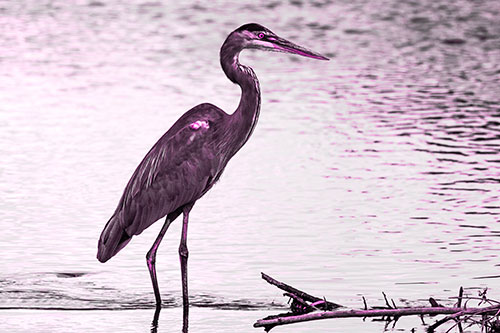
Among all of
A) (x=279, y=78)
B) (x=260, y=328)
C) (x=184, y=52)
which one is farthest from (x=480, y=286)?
(x=184, y=52)

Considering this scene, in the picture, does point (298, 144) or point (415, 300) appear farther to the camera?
point (298, 144)

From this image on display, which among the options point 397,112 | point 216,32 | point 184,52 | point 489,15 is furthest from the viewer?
point 489,15

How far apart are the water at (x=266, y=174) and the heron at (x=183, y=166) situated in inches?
17.3

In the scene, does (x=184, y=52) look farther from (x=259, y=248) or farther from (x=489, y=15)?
(x=259, y=248)

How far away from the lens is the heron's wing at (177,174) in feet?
30.9

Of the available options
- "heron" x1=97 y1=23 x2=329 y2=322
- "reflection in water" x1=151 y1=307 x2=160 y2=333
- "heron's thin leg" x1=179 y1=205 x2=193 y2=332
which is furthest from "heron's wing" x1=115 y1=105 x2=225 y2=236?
"reflection in water" x1=151 y1=307 x2=160 y2=333

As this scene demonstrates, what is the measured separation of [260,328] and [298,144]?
6592 mm

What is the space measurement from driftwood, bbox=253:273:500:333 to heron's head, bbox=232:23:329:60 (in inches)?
66.6

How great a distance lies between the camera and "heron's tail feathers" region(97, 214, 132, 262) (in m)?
9.36

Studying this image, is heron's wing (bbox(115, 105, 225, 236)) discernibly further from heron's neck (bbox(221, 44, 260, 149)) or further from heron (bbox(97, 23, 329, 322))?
heron's neck (bbox(221, 44, 260, 149))

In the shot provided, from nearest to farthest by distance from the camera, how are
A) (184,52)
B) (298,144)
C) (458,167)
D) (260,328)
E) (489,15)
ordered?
(260,328)
(458,167)
(298,144)
(184,52)
(489,15)

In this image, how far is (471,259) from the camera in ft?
34.1

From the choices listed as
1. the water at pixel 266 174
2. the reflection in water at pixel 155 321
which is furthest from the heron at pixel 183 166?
the water at pixel 266 174

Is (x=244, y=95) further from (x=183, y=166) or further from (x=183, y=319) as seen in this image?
(x=183, y=319)
